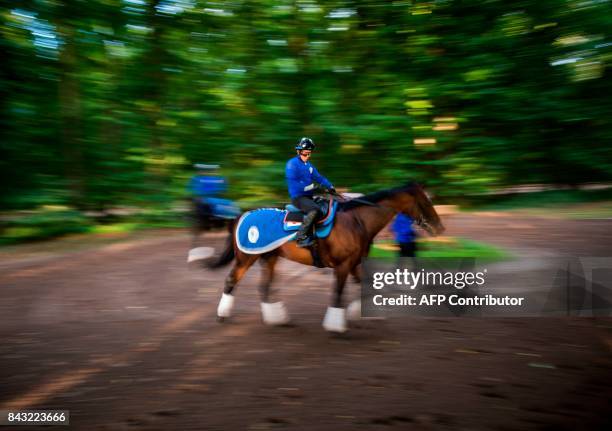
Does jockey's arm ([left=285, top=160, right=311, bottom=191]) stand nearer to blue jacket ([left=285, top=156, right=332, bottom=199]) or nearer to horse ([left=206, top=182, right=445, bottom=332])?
blue jacket ([left=285, top=156, right=332, bottom=199])

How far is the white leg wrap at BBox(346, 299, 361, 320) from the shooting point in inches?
271

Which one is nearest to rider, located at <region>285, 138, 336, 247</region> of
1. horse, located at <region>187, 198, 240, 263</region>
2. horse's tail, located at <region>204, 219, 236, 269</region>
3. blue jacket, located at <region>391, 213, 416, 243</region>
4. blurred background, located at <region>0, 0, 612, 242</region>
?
horse's tail, located at <region>204, 219, 236, 269</region>

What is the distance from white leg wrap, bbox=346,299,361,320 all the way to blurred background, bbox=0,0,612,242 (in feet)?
30.6

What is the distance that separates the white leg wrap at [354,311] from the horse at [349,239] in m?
0.43

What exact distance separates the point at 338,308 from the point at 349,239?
36.1 inches

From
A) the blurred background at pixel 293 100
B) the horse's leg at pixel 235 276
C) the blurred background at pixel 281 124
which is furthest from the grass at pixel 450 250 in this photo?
the blurred background at pixel 293 100

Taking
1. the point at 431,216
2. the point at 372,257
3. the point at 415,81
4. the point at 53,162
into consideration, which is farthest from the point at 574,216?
the point at 53,162

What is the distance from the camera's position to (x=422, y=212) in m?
6.55

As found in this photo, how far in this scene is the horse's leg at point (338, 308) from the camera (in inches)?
249

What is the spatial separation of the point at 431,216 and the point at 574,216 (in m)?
9.39

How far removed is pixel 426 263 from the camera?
884 cm

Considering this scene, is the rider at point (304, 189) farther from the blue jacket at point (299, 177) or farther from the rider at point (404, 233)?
the rider at point (404, 233)

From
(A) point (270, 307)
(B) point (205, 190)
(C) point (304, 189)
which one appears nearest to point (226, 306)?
(A) point (270, 307)

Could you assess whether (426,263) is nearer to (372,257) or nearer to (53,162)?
(372,257)
